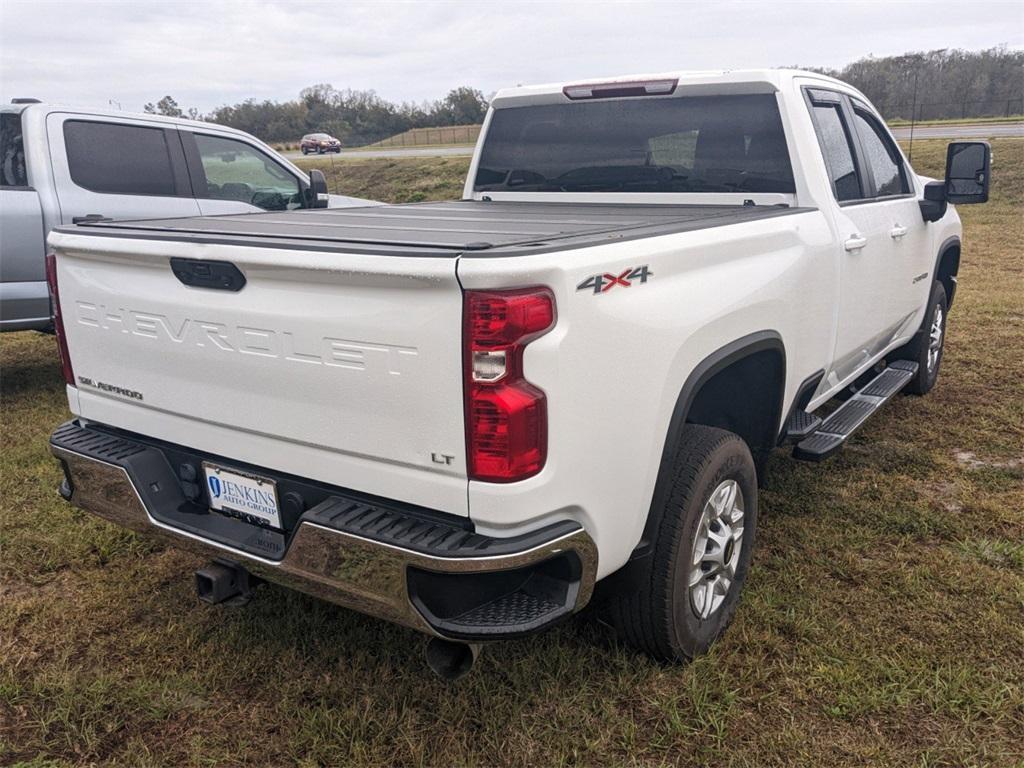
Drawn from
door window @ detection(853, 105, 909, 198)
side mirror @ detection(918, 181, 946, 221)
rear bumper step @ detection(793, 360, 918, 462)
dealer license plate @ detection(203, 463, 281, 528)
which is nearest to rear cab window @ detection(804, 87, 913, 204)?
door window @ detection(853, 105, 909, 198)

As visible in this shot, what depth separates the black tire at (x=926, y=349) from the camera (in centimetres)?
552

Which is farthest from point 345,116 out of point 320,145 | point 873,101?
point 873,101

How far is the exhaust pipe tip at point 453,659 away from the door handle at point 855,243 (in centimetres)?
244

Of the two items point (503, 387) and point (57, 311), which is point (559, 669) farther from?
point (57, 311)

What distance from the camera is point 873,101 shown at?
32969mm

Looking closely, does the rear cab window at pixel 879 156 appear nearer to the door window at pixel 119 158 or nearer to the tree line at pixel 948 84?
the door window at pixel 119 158

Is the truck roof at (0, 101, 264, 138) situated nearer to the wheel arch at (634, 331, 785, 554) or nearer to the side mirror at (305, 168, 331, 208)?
the side mirror at (305, 168, 331, 208)

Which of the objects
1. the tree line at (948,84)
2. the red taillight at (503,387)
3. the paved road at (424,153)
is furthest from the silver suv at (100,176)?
the tree line at (948,84)

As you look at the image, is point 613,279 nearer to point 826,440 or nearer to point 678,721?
point 678,721

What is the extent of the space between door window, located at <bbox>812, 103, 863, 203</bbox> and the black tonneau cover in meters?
0.46

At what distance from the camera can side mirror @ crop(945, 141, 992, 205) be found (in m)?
4.79

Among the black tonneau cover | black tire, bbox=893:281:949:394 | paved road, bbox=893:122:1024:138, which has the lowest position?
black tire, bbox=893:281:949:394

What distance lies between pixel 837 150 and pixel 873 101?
32.9 m

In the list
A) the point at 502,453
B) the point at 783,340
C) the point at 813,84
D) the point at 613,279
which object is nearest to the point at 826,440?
the point at 783,340
